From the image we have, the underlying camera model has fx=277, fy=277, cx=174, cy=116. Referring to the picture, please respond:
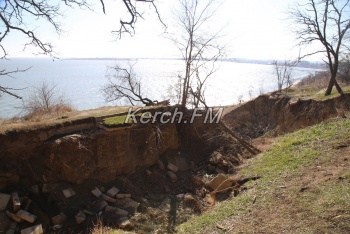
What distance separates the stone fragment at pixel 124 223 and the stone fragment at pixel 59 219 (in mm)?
1456

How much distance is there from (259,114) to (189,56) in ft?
41.9

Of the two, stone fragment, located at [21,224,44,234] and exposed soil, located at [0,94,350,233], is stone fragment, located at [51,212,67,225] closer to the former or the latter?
exposed soil, located at [0,94,350,233]

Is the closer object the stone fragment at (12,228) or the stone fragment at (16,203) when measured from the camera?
the stone fragment at (12,228)

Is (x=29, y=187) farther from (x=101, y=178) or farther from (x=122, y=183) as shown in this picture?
(x=122, y=183)

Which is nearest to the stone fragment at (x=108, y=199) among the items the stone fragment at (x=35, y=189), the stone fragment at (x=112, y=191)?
the stone fragment at (x=112, y=191)

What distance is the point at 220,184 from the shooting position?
28.3ft

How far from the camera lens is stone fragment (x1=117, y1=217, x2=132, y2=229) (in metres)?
7.17

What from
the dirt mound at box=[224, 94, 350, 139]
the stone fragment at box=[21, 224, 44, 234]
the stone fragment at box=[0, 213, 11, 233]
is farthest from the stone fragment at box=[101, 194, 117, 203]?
the dirt mound at box=[224, 94, 350, 139]

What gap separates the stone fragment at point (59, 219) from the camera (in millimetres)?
7184

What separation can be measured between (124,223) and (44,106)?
17.0m

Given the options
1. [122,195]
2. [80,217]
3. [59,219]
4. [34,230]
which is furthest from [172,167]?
[34,230]

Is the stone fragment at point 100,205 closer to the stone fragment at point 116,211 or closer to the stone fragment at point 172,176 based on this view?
the stone fragment at point 116,211

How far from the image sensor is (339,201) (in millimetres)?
4621

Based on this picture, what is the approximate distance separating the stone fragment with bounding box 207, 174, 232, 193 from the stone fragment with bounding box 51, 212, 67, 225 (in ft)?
14.5
